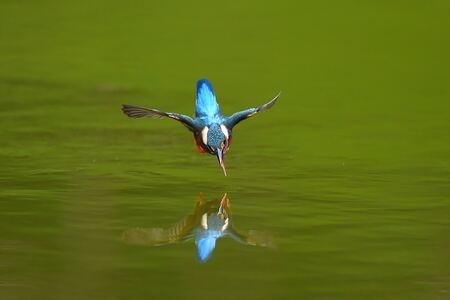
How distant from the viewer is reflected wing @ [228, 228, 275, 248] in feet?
17.5

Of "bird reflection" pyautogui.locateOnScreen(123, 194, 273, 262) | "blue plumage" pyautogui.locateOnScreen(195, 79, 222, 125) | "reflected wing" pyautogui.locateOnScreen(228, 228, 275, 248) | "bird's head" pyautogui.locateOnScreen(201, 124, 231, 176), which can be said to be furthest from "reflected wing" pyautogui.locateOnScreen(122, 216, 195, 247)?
"blue plumage" pyautogui.locateOnScreen(195, 79, 222, 125)

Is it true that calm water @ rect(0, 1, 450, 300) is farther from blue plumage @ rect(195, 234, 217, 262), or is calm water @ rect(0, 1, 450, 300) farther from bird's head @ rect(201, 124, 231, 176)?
bird's head @ rect(201, 124, 231, 176)

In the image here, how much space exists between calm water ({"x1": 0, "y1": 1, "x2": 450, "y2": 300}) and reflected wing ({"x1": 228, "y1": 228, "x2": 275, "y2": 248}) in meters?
0.05

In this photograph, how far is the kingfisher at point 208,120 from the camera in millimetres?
5863

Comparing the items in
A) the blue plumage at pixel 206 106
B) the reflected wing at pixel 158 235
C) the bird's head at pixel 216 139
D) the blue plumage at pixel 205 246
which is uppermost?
the blue plumage at pixel 206 106

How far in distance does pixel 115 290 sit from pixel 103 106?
4.34 meters

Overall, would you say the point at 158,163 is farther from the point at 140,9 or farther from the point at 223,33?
the point at 140,9

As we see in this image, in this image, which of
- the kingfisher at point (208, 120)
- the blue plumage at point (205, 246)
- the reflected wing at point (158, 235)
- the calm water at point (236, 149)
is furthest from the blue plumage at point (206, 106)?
the blue plumage at point (205, 246)

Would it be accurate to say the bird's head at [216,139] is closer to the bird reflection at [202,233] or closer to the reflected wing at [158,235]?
the bird reflection at [202,233]

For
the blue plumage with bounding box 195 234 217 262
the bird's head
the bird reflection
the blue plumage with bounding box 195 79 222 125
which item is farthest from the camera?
the blue plumage with bounding box 195 79 222 125

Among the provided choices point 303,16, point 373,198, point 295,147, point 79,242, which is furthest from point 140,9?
point 79,242

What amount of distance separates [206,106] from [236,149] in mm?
1410

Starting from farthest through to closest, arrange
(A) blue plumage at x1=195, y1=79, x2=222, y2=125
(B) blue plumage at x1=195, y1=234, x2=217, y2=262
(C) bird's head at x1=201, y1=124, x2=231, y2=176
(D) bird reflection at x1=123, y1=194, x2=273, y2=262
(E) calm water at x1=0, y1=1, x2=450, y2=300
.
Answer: (A) blue plumage at x1=195, y1=79, x2=222, y2=125 < (C) bird's head at x1=201, y1=124, x2=231, y2=176 < (D) bird reflection at x1=123, y1=194, x2=273, y2=262 < (B) blue plumage at x1=195, y1=234, x2=217, y2=262 < (E) calm water at x1=0, y1=1, x2=450, y2=300

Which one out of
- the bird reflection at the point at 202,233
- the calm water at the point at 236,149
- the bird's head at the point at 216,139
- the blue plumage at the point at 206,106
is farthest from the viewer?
the blue plumage at the point at 206,106
